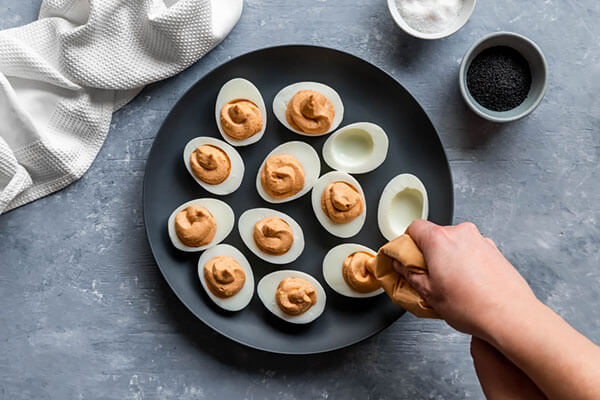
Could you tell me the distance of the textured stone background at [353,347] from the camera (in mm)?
1474

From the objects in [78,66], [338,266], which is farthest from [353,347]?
[78,66]

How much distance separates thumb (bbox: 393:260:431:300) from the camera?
3.86 ft

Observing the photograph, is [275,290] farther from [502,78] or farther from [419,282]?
[502,78]

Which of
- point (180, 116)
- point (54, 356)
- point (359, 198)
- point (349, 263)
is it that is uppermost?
point (180, 116)

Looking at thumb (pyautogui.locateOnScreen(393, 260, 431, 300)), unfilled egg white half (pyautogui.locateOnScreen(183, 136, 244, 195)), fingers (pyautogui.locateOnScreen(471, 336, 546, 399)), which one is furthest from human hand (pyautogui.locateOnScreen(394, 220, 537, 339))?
unfilled egg white half (pyautogui.locateOnScreen(183, 136, 244, 195))

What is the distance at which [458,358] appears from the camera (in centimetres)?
149

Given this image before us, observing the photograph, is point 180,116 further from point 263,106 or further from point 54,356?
point 54,356

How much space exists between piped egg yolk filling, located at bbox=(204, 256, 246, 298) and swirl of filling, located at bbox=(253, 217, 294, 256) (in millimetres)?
87

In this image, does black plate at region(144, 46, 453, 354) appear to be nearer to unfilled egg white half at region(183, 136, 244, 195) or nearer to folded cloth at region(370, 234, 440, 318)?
unfilled egg white half at region(183, 136, 244, 195)

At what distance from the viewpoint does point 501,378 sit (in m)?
1.17

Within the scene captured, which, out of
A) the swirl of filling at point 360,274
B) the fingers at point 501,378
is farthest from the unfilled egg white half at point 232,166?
the fingers at point 501,378

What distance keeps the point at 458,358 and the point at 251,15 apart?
105 cm

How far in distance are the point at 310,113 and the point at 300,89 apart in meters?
0.08

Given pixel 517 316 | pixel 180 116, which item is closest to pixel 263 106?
pixel 180 116
